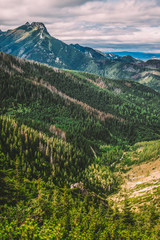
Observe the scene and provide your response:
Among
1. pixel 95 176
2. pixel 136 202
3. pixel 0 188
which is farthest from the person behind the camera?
pixel 95 176

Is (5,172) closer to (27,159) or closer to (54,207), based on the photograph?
(54,207)

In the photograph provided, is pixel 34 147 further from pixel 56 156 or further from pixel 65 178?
pixel 65 178

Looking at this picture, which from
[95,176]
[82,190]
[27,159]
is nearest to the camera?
[82,190]

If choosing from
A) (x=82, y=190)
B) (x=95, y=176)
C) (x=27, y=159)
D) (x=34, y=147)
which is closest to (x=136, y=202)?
(x=82, y=190)

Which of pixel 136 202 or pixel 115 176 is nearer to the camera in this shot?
pixel 136 202

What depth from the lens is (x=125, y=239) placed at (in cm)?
4781

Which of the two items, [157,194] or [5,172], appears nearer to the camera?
[5,172]

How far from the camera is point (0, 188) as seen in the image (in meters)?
35.5

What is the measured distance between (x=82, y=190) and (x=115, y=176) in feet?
278

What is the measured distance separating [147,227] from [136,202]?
4746cm

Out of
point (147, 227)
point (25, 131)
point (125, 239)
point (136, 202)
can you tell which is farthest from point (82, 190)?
point (25, 131)

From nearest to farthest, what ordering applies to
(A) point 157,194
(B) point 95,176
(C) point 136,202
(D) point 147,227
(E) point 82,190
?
(D) point 147,227 → (A) point 157,194 → (C) point 136,202 → (E) point 82,190 → (B) point 95,176

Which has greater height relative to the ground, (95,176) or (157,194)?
(157,194)

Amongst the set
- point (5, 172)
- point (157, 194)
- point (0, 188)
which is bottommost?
point (157, 194)
